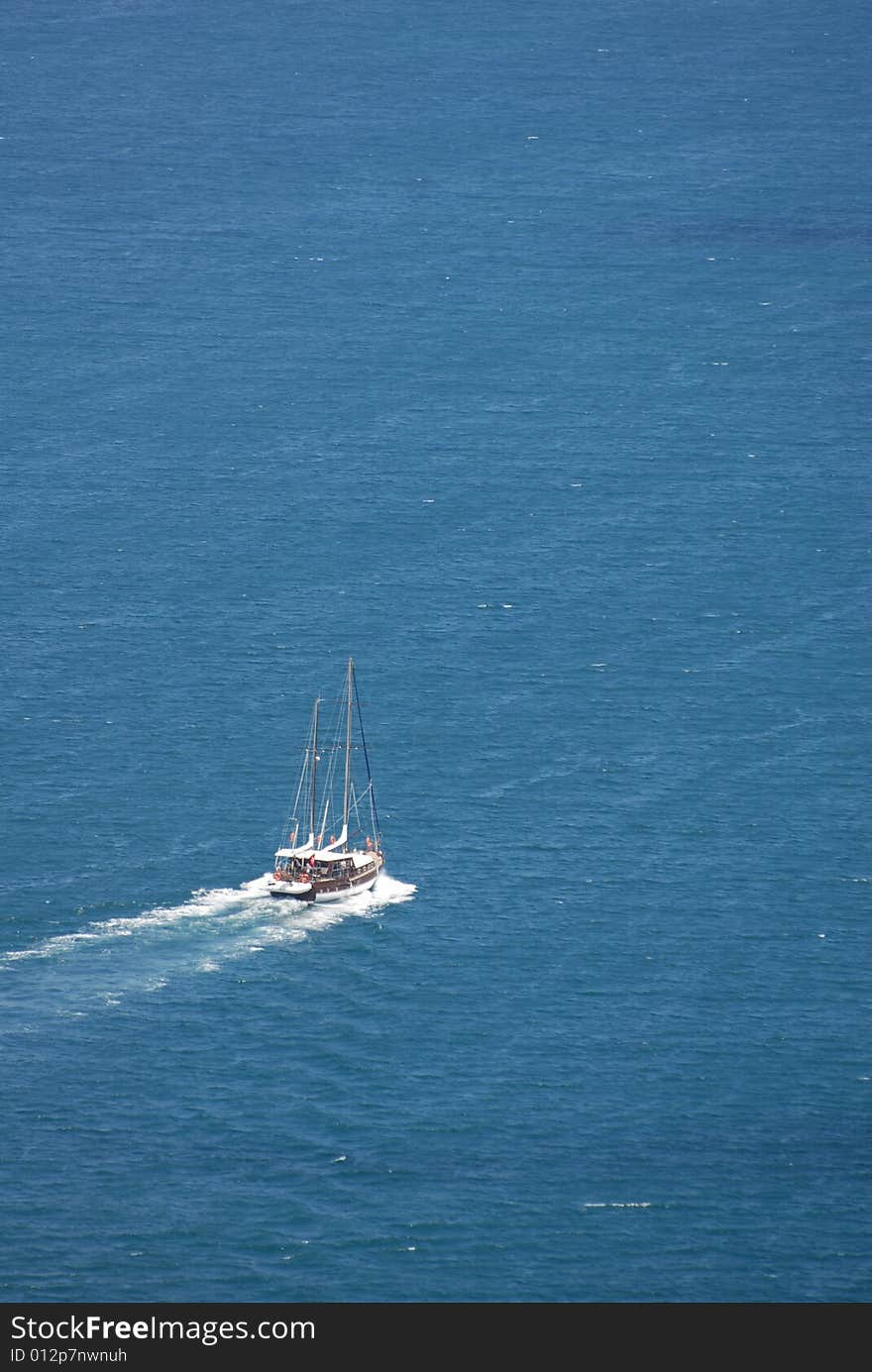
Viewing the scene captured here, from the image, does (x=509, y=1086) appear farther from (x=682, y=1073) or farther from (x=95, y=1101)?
(x=95, y=1101)

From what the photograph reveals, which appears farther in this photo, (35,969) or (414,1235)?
(35,969)

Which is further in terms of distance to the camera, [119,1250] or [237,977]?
[237,977]
